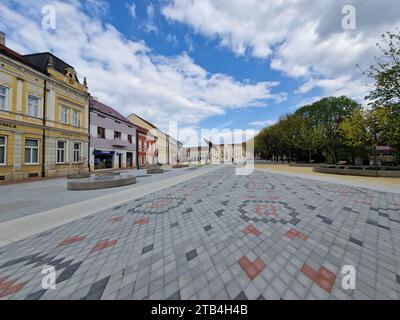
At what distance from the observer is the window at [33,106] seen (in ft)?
49.4

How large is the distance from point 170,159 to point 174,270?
56297mm

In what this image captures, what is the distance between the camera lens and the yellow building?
1339cm

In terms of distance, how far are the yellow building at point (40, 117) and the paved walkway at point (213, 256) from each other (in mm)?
14884

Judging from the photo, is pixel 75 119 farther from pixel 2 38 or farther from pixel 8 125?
pixel 2 38

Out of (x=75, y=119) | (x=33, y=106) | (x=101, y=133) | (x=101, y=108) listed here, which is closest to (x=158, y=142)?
(x=101, y=108)

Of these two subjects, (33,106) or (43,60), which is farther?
(43,60)

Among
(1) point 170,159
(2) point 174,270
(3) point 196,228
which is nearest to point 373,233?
(3) point 196,228

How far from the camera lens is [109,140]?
26781 millimetres

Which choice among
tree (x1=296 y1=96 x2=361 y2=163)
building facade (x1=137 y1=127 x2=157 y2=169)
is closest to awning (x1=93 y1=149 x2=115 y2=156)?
building facade (x1=137 y1=127 x2=157 y2=169)

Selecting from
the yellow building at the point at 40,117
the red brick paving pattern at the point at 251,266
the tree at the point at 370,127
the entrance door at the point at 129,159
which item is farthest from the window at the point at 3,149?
the tree at the point at 370,127

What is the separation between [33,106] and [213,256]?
20823 mm

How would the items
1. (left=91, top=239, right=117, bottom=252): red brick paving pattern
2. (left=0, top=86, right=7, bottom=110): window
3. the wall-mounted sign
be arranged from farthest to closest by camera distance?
(left=0, top=86, right=7, bottom=110): window
the wall-mounted sign
(left=91, top=239, right=117, bottom=252): red brick paving pattern

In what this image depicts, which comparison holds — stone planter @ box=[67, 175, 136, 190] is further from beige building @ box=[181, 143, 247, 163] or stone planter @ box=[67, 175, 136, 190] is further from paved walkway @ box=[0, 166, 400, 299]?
beige building @ box=[181, 143, 247, 163]
